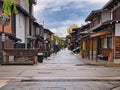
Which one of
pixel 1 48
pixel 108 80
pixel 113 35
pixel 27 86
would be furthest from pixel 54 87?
pixel 113 35

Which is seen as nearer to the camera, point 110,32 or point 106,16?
point 110,32

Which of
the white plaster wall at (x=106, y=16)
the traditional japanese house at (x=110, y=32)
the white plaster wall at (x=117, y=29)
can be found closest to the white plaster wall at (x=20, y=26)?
the traditional japanese house at (x=110, y=32)

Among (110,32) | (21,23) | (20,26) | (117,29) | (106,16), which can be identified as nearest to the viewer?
(117,29)

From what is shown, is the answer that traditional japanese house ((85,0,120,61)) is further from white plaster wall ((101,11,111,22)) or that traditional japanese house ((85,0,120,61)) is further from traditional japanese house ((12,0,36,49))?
traditional japanese house ((12,0,36,49))

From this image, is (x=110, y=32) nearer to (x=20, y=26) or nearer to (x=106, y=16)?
(x=106, y=16)

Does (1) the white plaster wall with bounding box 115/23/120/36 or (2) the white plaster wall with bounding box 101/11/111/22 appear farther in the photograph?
(2) the white plaster wall with bounding box 101/11/111/22

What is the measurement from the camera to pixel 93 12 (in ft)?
159

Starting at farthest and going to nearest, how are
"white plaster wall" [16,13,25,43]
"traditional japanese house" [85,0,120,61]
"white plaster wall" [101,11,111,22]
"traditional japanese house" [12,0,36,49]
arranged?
"white plaster wall" [101,11,111,22]
"white plaster wall" [16,13,25,43]
"traditional japanese house" [12,0,36,49]
"traditional japanese house" [85,0,120,61]

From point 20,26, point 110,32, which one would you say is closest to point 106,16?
point 20,26

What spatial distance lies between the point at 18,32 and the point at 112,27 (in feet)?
46.3

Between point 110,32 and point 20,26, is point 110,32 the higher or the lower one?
A: the lower one

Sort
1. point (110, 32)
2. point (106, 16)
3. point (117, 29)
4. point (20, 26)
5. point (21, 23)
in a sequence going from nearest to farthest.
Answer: point (117, 29) → point (110, 32) → point (20, 26) → point (106, 16) → point (21, 23)

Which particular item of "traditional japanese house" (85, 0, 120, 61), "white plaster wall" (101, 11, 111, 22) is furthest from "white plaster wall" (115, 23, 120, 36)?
"white plaster wall" (101, 11, 111, 22)

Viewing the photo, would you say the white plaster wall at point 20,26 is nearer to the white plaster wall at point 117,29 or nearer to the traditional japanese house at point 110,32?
the traditional japanese house at point 110,32
